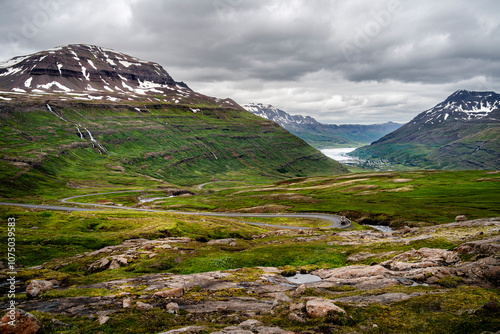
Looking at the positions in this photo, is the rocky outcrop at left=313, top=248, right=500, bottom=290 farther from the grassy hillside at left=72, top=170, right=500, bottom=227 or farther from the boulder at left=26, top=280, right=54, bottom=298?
the grassy hillside at left=72, top=170, right=500, bottom=227

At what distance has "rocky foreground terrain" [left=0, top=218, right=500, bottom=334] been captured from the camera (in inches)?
805

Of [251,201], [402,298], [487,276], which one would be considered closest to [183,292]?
[402,298]

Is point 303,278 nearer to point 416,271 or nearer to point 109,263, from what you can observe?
point 416,271

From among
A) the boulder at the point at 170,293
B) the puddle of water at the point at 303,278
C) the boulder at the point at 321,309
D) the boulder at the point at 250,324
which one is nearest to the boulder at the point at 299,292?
the boulder at the point at 321,309

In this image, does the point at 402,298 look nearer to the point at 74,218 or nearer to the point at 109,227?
the point at 109,227

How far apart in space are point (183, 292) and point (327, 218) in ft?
325

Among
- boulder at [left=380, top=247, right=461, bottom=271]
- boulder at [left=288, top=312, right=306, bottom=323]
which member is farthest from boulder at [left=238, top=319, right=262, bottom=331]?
boulder at [left=380, top=247, right=461, bottom=271]

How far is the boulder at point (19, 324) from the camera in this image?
1872 centimetres

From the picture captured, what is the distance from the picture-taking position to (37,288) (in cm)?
3006

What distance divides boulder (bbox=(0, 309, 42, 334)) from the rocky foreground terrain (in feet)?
0.20

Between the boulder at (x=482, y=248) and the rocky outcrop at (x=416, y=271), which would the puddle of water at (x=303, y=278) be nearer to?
the rocky outcrop at (x=416, y=271)

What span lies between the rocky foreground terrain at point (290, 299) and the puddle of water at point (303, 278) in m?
1.25

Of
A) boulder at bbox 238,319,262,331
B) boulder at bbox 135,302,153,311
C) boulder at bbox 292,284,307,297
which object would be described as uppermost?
boulder at bbox 238,319,262,331

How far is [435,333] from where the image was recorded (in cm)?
1867
